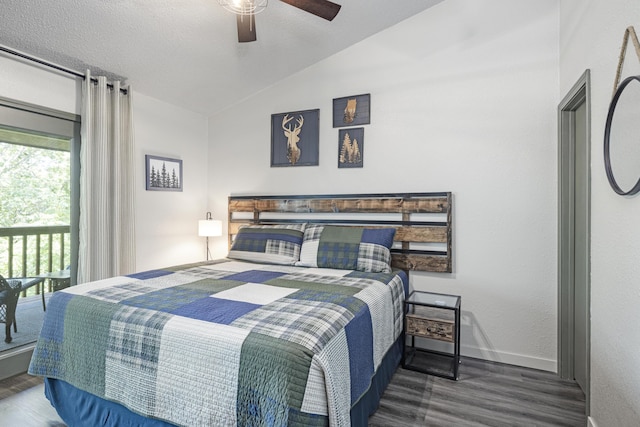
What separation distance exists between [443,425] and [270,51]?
3.27 m

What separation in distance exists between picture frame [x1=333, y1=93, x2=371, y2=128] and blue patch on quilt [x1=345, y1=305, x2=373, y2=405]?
2.02 metres

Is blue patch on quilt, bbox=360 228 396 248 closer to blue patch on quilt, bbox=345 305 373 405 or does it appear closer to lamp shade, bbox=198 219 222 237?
blue patch on quilt, bbox=345 305 373 405

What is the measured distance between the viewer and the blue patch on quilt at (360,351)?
159cm

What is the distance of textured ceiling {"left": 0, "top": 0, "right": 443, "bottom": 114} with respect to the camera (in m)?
2.32

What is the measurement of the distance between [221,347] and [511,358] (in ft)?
8.04

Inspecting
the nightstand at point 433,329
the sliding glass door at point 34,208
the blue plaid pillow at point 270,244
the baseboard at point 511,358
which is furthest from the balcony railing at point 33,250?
the baseboard at point 511,358

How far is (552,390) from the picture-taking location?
232cm

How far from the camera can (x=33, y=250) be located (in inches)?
107

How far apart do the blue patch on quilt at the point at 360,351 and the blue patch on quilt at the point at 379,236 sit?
3.38 ft

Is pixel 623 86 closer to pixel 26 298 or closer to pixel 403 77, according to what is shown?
pixel 403 77

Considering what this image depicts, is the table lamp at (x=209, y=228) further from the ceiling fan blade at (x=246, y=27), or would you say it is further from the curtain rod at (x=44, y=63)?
the ceiling fan blade at (x=246, y=27)

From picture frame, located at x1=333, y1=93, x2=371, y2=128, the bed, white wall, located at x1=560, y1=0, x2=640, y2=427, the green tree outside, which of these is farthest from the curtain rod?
white wall, located at x1=560, y1=0, x2=640, y2=427

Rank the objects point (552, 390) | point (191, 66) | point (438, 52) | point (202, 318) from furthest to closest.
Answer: point (191, 66) → point (438, 52) → point (552, 390) → point (202, 318)

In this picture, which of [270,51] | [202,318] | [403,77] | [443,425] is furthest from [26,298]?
[403,77]
